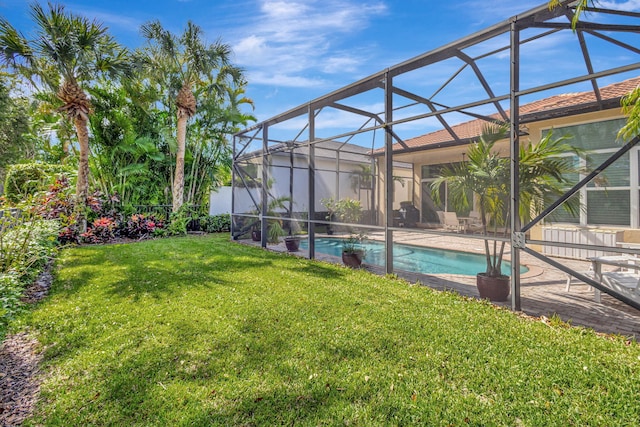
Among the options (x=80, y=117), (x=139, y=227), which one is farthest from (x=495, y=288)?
(x=80, y=117)

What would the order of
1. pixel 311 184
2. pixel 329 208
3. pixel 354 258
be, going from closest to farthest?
pixel 354 258
pixel 311 184
pixel 329 208

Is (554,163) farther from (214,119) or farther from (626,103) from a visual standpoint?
(214,119)

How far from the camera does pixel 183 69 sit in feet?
39.8

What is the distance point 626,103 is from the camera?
2.99 meters

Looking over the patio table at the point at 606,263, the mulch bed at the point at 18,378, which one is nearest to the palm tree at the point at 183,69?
the mulch bed at the point at 18,378

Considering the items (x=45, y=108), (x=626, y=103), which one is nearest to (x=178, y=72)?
(x=45, y=108)

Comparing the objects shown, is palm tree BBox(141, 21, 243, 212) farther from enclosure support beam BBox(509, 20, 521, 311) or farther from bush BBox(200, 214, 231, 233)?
enclosure support beam BBox(509, 20, 521, 311)

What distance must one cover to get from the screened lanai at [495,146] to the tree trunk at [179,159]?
11.2ft

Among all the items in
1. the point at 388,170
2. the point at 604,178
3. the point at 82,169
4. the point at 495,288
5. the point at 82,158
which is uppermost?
the point at 82,158

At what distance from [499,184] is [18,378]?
5.88 m

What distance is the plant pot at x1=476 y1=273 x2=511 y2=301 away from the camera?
15.1 ft

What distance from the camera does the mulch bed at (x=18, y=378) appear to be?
2292mm

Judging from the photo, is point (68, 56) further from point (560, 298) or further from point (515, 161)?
point (560, 298)

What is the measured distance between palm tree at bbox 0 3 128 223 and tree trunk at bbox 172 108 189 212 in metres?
2.64
